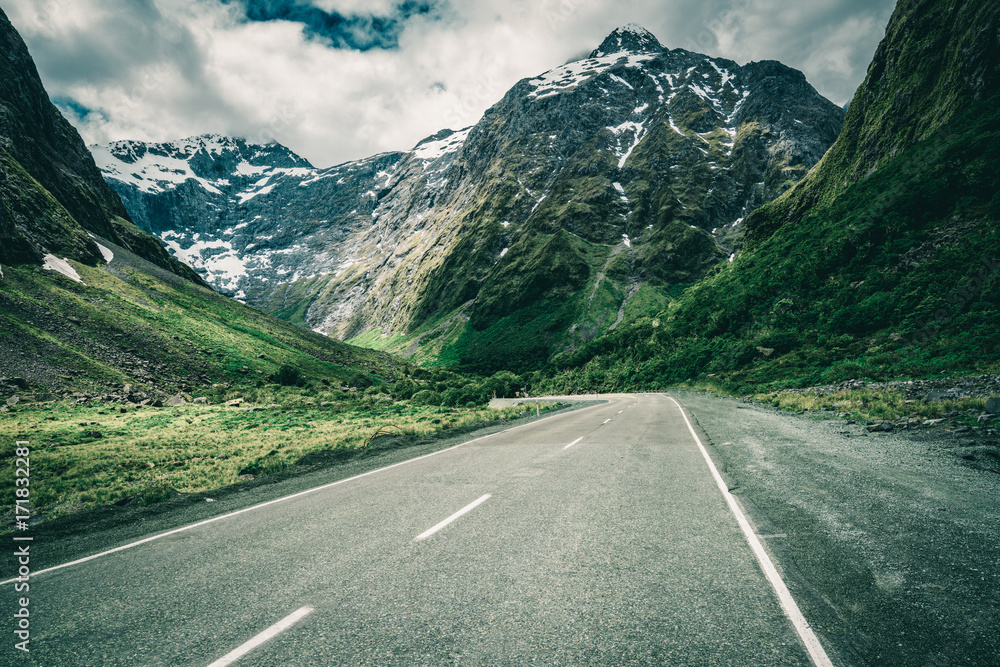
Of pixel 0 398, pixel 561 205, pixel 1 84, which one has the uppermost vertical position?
pixel 1 84

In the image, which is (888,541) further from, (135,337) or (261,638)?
(135,337)

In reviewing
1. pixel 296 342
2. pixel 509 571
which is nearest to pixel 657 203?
pixel 296 342

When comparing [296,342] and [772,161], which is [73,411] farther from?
[772,161]

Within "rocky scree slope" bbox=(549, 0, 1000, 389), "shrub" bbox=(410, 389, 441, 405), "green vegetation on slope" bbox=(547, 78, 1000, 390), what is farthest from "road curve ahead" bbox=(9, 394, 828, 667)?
"shrub" bbox=(410, 389, 441, 405)

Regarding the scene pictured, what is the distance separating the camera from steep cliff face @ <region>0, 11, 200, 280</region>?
190 ft

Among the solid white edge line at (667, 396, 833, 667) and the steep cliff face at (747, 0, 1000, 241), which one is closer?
the solid white edge line at (667, 396, 833, 667)

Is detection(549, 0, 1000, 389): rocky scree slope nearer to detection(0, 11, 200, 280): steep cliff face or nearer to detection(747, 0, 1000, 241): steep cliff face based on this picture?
detection(747, 0, 1000, 241): steep cliff face

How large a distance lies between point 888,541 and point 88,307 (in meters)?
73.6

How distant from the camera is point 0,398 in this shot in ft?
94.8

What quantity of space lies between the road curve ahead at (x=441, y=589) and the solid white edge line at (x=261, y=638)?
0.6 inches

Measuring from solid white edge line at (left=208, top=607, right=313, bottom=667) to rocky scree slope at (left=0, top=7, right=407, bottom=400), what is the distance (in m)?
39.2

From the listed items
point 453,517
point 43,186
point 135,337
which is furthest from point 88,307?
point 453,517

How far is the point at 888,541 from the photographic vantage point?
16.3ft

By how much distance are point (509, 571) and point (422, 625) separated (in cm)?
130
